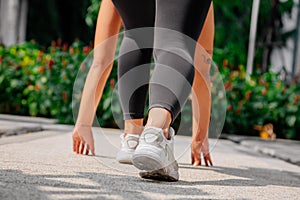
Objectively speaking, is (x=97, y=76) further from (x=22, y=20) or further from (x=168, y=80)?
(x=22, y=20)

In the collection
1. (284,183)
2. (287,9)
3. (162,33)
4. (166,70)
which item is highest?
(287,9)

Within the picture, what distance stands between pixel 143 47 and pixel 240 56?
8891 mm

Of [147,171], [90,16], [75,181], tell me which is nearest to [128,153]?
[147,171]

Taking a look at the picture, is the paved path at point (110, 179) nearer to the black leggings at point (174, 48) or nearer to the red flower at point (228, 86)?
the black leggings at point (174, 48)

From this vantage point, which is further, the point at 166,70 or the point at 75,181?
the point at 166,70

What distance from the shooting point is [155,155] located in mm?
2119

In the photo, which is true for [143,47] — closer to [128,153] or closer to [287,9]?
[128,153]

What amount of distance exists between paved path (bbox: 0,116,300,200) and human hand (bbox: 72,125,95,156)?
7 cm

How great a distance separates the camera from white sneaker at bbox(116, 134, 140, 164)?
9.09 ft

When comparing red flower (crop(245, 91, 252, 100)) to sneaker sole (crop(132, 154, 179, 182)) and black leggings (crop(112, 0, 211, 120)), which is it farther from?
sneaker sole (crop(132, 154, 179, 182))

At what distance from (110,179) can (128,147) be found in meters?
0.57

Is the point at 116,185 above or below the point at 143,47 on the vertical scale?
below

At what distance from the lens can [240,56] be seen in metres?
11.6

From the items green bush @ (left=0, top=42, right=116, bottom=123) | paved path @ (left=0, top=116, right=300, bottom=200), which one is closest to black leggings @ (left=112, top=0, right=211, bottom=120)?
paved path @ (left=0, top=116, right=300, bottom=200)
